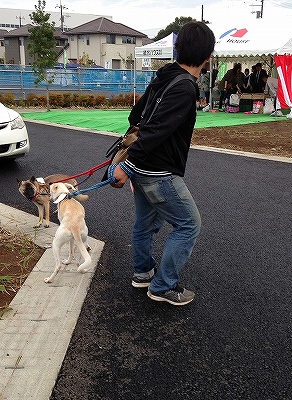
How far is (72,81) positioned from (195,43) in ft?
70.3

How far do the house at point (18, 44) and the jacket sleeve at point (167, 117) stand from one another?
57.4m

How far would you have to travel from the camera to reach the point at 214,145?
33.0 feet

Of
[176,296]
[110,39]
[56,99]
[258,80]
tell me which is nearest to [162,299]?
[176,296]

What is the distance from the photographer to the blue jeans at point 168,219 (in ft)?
9.03

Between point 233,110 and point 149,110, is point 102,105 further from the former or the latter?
point 149,110

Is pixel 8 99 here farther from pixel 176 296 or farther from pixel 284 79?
pixel 176 296

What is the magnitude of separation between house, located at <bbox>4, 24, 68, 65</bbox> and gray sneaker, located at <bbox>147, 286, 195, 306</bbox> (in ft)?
188

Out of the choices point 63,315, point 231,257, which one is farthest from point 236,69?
point 63,315

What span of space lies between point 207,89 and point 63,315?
1756 centimetres

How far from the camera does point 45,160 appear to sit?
815 centimetres

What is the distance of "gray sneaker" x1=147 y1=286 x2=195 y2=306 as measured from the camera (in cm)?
311

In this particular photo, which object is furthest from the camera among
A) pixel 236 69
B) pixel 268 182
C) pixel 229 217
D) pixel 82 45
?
pixel 82 45

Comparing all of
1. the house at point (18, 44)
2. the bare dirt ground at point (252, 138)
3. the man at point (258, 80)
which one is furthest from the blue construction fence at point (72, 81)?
the house at point (18, 44)

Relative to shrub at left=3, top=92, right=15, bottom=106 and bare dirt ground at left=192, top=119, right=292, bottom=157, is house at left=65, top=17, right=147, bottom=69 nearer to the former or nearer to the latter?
shrub at left=3, top=92, right=15, bottom=106
